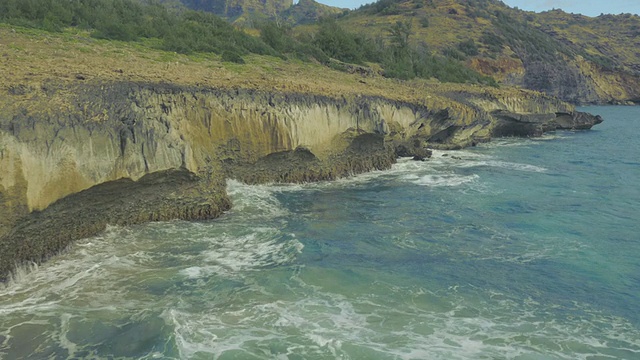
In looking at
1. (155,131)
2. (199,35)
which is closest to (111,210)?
(155,131)

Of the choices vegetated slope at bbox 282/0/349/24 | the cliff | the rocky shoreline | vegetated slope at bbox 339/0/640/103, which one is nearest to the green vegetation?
the cliff

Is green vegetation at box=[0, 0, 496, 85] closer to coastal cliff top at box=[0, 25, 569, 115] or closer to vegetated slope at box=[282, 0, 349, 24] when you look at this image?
coastal cliff top at box=[0, 25, 569, 115]

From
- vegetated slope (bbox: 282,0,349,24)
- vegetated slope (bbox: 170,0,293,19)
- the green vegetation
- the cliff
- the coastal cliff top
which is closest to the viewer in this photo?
the cliff

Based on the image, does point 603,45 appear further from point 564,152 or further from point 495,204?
point 495,204

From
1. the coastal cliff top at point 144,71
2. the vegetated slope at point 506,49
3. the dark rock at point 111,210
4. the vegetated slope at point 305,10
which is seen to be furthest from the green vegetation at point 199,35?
the vegetated slope at point 305,10

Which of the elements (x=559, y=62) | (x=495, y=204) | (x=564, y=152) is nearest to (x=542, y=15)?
(x=559, y=62)

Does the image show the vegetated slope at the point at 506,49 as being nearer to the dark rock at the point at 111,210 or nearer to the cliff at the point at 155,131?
the cliff at the point at 155,131
